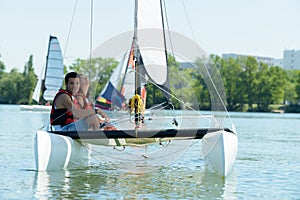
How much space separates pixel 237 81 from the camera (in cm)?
7950

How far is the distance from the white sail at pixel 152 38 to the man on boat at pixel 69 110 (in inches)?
78.1

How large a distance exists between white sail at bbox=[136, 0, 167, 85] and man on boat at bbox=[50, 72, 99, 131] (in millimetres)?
1983

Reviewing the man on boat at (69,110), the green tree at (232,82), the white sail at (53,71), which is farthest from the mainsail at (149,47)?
the green tree at (232,82)

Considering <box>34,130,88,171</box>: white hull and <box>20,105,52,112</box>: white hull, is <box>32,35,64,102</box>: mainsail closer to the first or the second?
<box>20,105,52,112</box>: white hull

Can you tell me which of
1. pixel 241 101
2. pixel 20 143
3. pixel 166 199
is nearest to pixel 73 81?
pixel 166 199

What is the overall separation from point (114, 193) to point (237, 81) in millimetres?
71867

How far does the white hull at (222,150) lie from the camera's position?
1009cm

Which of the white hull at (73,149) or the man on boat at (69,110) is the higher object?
the man on boat at (69,110)

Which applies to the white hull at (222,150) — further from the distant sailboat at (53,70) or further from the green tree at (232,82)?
the green tree at (232,82)

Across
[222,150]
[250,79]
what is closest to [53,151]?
[222,150]

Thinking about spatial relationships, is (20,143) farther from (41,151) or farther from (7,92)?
(7,92)

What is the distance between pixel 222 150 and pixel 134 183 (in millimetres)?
1584

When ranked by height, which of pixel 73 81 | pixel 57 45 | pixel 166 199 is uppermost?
pixel 57 45

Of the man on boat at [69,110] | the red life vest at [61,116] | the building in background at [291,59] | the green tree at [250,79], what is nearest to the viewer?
the man on boat at [69,110]
